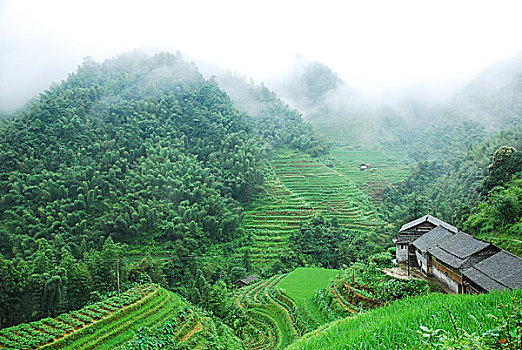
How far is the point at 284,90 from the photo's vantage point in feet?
245

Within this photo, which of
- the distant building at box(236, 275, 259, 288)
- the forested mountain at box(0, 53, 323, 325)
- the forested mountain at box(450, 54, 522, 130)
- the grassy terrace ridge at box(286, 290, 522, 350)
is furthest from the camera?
the forested mountain at box(450, 54, 522, 130)

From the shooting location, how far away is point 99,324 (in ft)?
32.9

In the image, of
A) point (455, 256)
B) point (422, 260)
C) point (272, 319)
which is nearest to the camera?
point (455, 256)

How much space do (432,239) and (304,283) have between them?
6.51 m

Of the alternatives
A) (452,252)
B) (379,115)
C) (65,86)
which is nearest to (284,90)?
(379,115)

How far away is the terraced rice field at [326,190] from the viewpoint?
29.6 metres

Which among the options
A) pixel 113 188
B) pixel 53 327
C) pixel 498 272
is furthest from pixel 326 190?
pixel 53 327

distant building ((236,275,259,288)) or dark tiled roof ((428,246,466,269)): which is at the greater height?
dark tiled roof ((428,246,466,269))

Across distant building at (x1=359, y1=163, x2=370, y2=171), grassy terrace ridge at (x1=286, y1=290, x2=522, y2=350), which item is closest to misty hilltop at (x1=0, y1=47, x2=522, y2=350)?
grassy terrace ridge at (x1=286, y1=290, x2=522, y2=350)

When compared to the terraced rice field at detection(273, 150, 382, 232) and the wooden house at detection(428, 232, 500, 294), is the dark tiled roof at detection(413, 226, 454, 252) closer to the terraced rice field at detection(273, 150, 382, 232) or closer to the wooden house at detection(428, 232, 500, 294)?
the wooden house at detection(428, 232, 500, 294)

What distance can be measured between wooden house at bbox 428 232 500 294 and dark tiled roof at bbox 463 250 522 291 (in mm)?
480

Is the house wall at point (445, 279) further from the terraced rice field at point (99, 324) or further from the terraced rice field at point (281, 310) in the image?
the terraced rice field at point (99, 324)

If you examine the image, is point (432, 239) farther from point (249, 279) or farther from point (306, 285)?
point (249, 279)

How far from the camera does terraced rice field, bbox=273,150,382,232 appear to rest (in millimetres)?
29625
